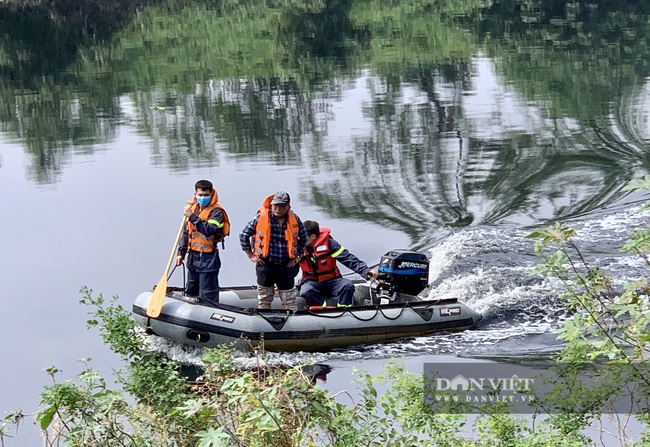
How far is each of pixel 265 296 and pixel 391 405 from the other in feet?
15.2

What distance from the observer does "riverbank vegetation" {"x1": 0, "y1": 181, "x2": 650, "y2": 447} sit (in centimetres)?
413

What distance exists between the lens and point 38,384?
8.73 m

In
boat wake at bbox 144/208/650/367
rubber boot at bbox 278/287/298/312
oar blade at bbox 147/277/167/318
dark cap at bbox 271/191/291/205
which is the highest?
dark cap at bbox 271/191/291/205

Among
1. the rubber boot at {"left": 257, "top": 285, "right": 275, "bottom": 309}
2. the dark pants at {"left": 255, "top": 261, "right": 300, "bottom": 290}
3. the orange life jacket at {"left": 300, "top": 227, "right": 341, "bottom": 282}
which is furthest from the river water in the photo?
the orange life jacket at {"left": 300, "top": 227, "right": 341, "bottom": 282}

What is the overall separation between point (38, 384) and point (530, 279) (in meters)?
4.79

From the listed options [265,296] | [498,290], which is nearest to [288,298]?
[265,296]

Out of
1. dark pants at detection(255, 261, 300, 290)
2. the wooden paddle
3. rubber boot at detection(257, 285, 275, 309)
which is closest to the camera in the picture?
the wooden paddle

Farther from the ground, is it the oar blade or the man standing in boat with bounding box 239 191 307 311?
the man standing in boat with bounding box 239 191 307 311

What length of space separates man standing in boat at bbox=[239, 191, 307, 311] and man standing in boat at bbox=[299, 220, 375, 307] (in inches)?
8.4

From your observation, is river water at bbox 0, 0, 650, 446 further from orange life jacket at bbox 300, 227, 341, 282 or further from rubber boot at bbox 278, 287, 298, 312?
orange life jacket at bbox 300, 227, 341, 282

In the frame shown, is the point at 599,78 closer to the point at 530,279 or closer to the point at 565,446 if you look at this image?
the point at 530,279

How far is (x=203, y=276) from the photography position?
29.3ft

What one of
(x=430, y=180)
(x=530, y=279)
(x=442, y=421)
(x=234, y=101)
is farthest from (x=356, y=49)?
(x=442, y=421)

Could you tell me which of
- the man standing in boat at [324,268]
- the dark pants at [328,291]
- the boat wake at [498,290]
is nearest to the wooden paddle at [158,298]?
the boat wake at [498,290]
